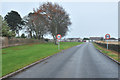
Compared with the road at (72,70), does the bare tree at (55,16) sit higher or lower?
higher

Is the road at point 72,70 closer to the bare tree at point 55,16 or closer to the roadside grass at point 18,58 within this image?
the roadside grass at point 18,58

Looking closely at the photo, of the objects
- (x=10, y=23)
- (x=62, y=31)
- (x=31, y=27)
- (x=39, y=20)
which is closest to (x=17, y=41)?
(x=39, y=20)

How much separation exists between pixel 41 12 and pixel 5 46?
2212 centimetres

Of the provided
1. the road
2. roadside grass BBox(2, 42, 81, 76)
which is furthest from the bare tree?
the road

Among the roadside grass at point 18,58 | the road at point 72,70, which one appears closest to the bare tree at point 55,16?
the roadside grass at point 18,58

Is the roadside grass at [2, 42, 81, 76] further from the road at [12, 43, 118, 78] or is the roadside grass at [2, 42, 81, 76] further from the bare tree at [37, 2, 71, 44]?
the bare tree at [37, 2, 71, 44]

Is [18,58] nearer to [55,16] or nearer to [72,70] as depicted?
[72,70]

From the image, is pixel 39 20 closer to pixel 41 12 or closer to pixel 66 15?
pixel 41 12

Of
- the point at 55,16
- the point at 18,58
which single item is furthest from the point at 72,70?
the point at 55,16

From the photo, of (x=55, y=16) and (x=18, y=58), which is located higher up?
(x=55, y=16)

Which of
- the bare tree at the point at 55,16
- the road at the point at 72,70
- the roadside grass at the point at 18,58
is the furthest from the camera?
the bare tree at the point at 55,16

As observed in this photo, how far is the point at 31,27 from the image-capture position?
207ft

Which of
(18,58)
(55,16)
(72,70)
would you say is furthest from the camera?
(55,16)

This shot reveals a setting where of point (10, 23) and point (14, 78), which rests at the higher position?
point (10, 23)
